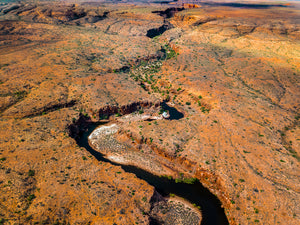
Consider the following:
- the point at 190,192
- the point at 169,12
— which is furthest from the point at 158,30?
the point at 190,192

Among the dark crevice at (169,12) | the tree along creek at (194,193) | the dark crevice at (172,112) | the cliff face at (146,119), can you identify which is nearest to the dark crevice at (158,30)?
the cliff face at (146,119)

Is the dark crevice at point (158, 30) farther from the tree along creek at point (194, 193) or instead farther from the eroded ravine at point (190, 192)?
the tree along creek at point (194, 193)

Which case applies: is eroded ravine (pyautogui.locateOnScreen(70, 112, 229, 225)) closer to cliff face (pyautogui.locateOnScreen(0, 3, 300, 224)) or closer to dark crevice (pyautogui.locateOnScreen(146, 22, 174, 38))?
cliff face (pyautogui.locateOnScreen(0, 3, 300, 224))

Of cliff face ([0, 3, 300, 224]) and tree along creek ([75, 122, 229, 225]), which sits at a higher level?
cliff face ([0, 3, 300, 224])

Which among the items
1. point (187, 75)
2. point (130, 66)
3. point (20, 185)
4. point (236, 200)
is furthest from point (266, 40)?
point (20, 185)

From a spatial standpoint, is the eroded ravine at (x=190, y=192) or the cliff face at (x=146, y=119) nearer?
the cliff face at (x=146, y=119)

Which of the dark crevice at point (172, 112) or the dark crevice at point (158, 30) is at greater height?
the dark crevice at point (158, 30)

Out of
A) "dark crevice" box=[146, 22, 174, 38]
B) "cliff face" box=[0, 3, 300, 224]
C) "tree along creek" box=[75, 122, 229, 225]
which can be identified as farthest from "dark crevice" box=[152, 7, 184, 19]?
"tree along creek" box=[75, 122, 229, 225]

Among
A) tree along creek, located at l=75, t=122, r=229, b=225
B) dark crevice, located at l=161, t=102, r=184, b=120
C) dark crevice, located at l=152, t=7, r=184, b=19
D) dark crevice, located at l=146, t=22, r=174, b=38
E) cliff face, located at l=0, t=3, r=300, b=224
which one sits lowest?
tree along creek, located at l=75, t=122, r=229, b=225

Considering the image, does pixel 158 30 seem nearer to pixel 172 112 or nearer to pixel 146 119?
pixel 172 112
